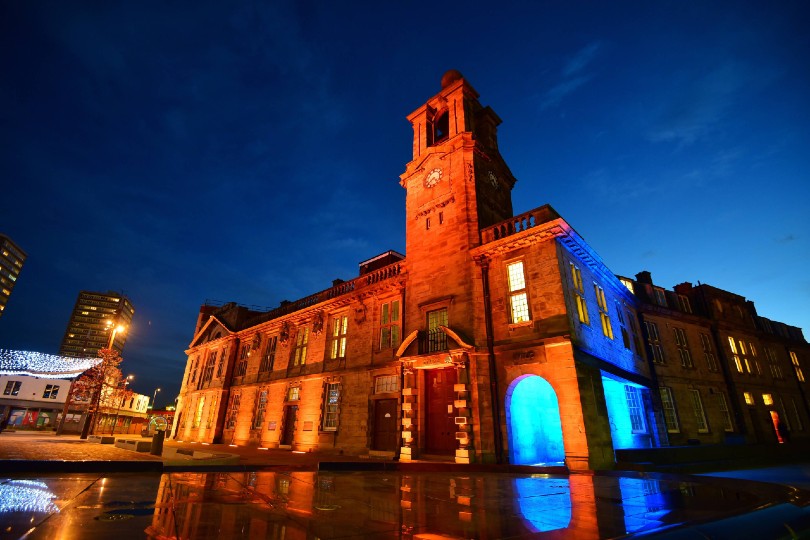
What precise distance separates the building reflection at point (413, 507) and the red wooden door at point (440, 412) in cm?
712

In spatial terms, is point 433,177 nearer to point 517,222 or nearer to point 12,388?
point 517,222

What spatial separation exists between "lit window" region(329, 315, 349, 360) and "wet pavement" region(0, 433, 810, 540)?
1328cm

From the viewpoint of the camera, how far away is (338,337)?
22234mm

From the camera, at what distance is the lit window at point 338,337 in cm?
2175

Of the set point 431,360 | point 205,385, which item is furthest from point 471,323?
point 205,385

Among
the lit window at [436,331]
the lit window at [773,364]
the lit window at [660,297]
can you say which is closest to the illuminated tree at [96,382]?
the lit window at [436,331]

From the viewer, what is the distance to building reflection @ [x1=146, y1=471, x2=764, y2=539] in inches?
155

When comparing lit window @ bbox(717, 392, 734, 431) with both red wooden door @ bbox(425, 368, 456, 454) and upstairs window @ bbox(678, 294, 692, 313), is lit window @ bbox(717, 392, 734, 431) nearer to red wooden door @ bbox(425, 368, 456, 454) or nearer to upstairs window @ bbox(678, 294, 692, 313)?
upstairs window @ bbox(678, 294, 692, 313)

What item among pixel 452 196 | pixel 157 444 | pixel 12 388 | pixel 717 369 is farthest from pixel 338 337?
pixel 12 388

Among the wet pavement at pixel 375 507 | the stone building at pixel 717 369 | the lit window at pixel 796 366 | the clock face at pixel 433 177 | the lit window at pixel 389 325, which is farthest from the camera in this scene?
the lit window at pixel 796 366

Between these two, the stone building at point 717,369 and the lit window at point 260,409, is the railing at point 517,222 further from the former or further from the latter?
the lit window at point 260,409

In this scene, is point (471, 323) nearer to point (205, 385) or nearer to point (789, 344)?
point (205, 385)

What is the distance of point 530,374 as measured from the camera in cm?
1327

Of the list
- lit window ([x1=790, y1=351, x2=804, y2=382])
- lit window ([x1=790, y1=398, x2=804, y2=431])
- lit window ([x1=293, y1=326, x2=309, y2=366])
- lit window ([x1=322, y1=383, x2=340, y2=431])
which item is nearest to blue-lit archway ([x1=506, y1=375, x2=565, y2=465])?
lit window ([x1=322, y1=383, x2=340, y2=431])
